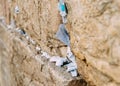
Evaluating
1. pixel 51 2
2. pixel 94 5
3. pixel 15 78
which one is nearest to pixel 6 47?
pixel 15 78

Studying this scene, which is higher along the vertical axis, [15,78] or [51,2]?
[51,2]

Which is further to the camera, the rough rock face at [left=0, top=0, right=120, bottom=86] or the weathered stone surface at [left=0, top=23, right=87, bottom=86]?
the weathered stone surface at [left=0, top=23, right=87, bottom=86]

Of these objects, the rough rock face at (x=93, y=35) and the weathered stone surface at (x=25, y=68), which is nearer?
the rough rock face at (x=93, y=35)

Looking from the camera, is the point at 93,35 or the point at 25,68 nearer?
the point at 93,35

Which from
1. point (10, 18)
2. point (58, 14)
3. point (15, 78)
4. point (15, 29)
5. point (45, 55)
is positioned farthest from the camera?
point (10, 18)

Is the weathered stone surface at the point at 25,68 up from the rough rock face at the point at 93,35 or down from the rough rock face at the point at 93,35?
down

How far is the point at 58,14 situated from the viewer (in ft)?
5.77

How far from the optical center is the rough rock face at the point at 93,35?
1.12m

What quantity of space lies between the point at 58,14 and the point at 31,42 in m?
0.61

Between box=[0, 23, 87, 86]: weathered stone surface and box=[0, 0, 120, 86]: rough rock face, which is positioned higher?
A: box=[0, 0, 120, 86]: rough rock face

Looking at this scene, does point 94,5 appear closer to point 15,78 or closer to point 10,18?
point 15,78

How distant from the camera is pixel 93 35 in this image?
4.14ft

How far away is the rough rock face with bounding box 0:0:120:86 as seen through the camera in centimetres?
112

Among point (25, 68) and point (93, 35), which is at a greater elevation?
point (93, 35)
